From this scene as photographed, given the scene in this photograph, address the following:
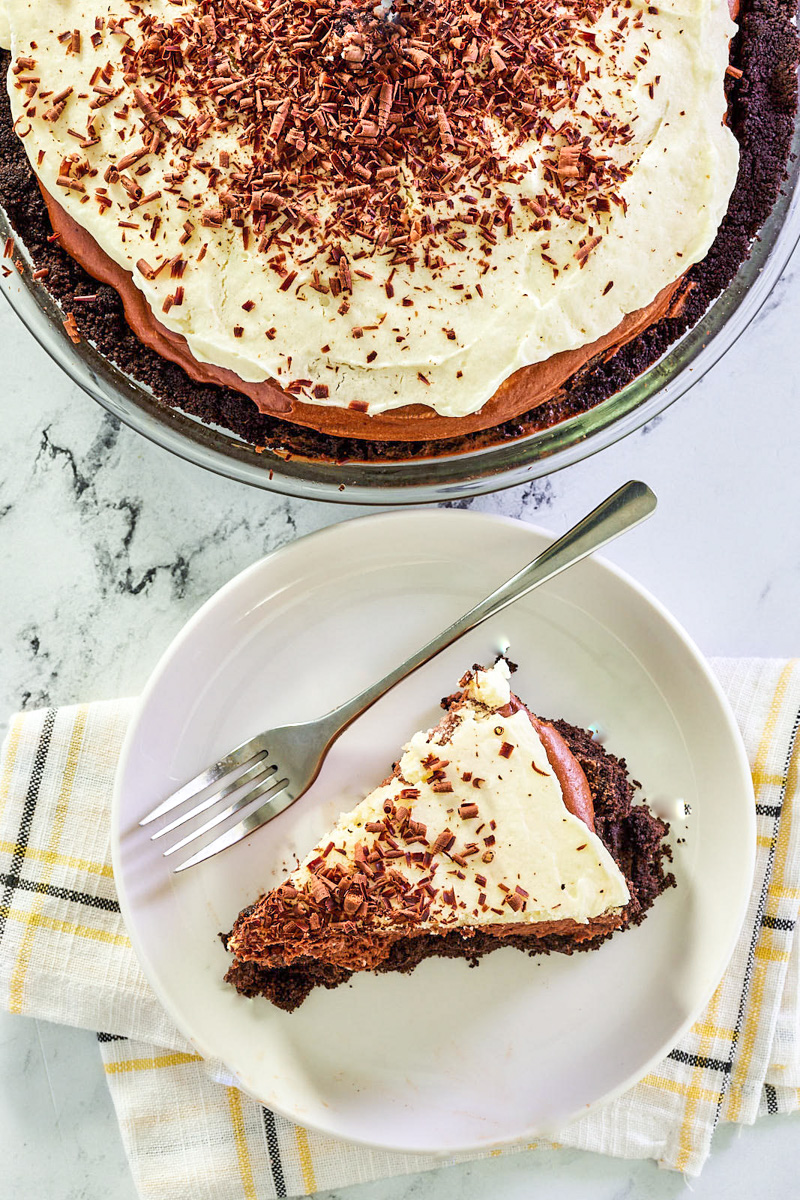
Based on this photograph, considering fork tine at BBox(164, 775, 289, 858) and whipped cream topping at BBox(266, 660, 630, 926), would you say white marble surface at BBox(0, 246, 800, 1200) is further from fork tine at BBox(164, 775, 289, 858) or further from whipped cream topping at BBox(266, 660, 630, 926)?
whipped cream topping at BBox(266, 660, 630, 926)

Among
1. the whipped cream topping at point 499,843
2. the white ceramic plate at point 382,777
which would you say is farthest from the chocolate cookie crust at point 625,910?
the whipped cream topping at point 499,843

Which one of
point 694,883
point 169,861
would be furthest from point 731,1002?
point 169,861

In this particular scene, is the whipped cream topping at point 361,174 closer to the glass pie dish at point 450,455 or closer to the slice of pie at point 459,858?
the glass pie dish at point 450,455

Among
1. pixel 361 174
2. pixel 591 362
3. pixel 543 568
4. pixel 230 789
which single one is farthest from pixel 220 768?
pixel 361 174

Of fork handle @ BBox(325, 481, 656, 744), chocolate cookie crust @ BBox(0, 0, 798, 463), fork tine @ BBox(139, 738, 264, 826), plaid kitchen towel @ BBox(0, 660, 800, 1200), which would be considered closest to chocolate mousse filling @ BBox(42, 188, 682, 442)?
chocolate cookie crust @ BBox(0, 0, 798, 463)

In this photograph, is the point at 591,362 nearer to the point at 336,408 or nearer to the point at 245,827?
the point at 336,408

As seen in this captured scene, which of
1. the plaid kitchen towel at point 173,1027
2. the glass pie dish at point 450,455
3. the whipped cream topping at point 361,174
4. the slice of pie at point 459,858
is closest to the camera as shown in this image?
the whipped cream topping at point 361,174
